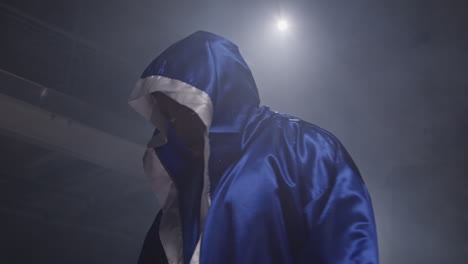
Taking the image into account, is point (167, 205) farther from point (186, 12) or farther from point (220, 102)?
point (186, 12)

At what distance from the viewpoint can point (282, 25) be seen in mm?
3436

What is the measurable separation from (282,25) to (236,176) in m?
2.92

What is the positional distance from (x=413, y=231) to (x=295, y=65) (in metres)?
4.73

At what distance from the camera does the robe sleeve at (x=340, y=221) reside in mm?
673

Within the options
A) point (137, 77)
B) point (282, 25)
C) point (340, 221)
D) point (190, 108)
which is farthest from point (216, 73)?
point (137, 77)

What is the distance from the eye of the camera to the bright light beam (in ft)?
11.2

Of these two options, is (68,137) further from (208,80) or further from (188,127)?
(208,80)

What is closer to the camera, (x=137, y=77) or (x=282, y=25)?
(x=282, y=25)

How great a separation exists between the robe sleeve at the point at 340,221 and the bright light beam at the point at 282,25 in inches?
112

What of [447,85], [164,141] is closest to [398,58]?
[447,85]

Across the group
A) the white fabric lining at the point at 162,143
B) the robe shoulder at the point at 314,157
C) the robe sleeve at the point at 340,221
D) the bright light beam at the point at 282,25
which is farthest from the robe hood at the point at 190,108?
the bright light beam at the point at 282,25

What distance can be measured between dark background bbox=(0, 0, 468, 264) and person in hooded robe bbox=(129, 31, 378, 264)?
233 centimetres

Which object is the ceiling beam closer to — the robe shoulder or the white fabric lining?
the white fabric lining

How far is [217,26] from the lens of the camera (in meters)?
3.37
